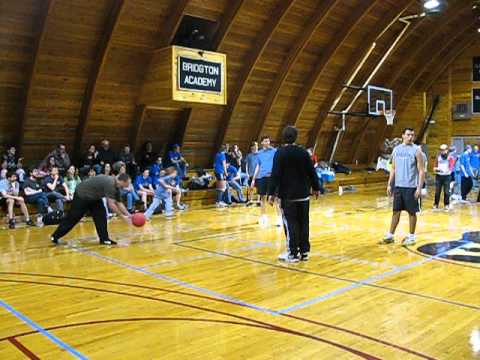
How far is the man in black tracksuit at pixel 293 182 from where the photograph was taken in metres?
5.76

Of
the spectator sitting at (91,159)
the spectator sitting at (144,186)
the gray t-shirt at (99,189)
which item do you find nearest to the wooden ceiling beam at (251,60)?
the spectator sitting at (144,186)

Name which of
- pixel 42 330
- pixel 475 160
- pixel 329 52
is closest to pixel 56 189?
pixel 42 330

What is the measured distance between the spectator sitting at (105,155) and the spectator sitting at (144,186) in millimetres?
830

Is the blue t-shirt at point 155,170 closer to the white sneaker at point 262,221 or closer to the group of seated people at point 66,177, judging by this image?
the group of seated people at point 66,177

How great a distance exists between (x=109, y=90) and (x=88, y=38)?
1.40 meters

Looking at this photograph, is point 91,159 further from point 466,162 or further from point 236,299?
point 466,162

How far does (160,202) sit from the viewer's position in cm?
1051

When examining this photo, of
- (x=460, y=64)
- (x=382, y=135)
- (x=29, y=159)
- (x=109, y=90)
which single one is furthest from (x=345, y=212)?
(x=460, y=64)

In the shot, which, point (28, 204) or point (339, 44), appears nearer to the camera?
point (28, 204)

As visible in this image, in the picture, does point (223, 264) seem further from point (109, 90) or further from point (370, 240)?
point (109, 90)

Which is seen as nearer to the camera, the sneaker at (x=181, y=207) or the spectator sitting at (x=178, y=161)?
the sneaker at (x=181, y=207)

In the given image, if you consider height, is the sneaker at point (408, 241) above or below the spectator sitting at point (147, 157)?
below

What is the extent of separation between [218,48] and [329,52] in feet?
14.6

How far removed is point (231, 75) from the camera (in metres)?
14.4
